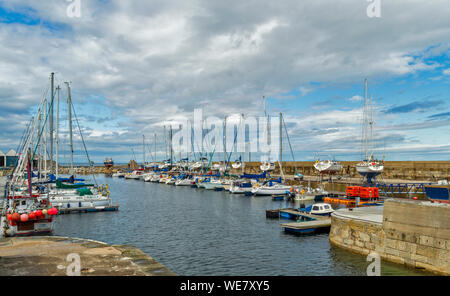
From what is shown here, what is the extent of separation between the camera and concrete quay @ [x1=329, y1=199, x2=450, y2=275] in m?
17.5

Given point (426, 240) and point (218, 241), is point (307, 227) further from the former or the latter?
point (426, 240)

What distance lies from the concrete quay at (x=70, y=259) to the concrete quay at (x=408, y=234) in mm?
13917

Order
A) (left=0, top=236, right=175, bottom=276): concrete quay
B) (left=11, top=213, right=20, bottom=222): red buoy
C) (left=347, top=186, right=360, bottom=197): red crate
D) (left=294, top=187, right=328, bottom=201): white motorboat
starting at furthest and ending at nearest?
(left=294, top=187, right=328, bottom=201): white motorboat < (left=347, top=186, right=360, bottom=197): red crate < (left=11, top=213, right=20, bottom=222): red buoy < (left=0, top=236, right=175, bottom=276): concrete quay

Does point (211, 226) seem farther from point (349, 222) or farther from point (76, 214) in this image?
point (76, 214)

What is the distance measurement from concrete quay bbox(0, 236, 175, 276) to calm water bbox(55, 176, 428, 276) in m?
6.12

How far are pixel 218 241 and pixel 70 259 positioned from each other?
52.2 ft

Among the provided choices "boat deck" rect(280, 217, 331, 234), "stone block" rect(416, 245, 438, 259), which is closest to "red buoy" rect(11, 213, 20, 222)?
"boat deck" rect(280, 217, 331, 234)

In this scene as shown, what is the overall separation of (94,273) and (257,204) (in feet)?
140

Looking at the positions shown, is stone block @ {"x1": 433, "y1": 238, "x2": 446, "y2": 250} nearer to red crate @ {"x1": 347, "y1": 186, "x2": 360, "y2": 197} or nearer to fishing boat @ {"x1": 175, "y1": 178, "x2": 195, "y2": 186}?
red crate @ {"x1": 347, "y1": 186, "x2": 360, "y2": 197}

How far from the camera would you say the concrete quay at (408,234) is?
1755cm

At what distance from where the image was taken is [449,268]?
16.9m

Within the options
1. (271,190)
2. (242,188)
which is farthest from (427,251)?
(242,188)

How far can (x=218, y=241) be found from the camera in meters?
29.1
